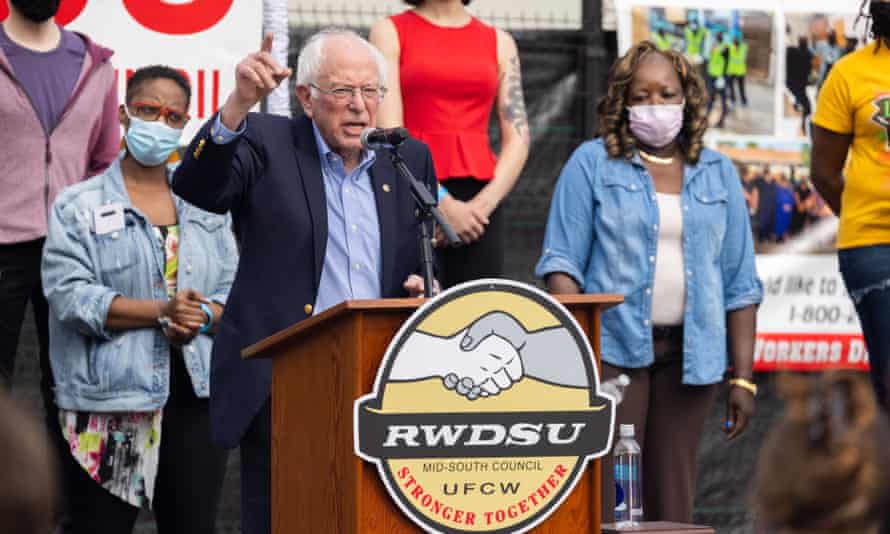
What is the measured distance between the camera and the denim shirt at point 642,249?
17.4 ft

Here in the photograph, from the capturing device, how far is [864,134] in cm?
555

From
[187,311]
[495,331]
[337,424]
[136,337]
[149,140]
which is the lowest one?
[136,337]

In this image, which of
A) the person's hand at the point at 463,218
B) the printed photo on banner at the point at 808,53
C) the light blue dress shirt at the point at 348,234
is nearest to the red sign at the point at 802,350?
the printed photo on banner at the point at 808,53

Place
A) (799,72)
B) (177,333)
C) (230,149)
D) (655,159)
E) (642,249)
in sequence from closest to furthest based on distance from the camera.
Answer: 1. (230,149)
2. (177,333)
3. (642,249)
4. (655,159)
5. (799,72)

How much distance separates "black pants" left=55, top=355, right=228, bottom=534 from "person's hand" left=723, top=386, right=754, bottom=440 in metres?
1.80

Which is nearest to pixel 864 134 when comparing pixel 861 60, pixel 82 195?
pixel 861 60

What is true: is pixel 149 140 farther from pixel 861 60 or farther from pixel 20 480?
pixel 20 480

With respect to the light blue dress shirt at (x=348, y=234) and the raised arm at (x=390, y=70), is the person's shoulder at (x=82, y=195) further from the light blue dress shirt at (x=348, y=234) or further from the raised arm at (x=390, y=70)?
the light blue dress shirt at (x=348, y=234)

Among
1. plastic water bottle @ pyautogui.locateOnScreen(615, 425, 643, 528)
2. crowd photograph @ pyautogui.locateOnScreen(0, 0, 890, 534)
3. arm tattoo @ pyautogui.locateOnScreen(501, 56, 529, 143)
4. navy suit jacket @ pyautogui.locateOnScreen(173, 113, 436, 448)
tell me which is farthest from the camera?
arm tattoo @ pyautogui.locateOnScreen(501, 56, 529, 143)

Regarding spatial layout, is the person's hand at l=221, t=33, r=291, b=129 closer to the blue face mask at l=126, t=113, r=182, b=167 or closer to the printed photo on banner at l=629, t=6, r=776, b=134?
the blue face mask at l=126, t=113, r=182, b=167

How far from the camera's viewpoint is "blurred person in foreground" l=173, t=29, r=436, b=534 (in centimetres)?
434

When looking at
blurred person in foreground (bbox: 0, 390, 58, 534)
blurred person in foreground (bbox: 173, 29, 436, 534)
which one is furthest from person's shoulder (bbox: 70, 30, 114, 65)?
blurred person in foreground (bbox: 0, 390, 58, 534)

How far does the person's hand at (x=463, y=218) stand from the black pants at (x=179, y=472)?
3.62 ft

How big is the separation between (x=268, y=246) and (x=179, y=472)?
1354 mm
